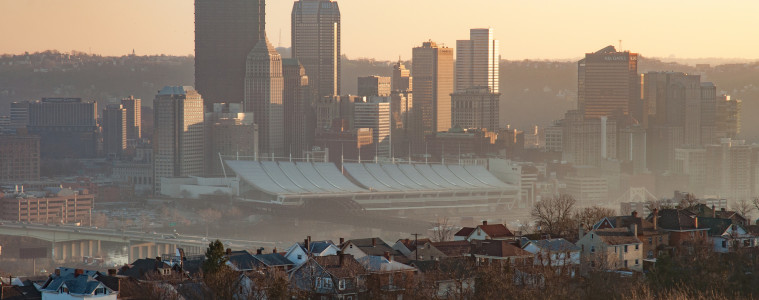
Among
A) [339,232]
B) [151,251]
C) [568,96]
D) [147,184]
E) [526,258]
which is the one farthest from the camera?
[568,96]

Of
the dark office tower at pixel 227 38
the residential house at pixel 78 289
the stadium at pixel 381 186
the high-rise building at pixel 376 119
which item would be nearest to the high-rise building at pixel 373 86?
the high-rise building at pixel 376 119

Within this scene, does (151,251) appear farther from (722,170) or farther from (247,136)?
(722,170)

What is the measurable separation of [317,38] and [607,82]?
27029 mm

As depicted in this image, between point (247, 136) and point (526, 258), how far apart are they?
8931cm

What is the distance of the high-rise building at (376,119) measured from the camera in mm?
124562

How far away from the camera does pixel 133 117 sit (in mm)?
134375

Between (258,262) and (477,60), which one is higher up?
(477,60)

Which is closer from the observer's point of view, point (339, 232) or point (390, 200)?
Answer: point (339, 232)

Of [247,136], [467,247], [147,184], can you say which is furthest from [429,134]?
[467,247]

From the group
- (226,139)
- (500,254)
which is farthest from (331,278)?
(226,139)

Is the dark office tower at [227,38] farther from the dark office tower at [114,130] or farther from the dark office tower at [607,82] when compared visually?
the dark office tower at [607,82]

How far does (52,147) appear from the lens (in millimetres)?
125938

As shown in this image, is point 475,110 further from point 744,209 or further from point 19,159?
point 744,209

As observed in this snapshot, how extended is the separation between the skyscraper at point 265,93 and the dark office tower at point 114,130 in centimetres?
1271
